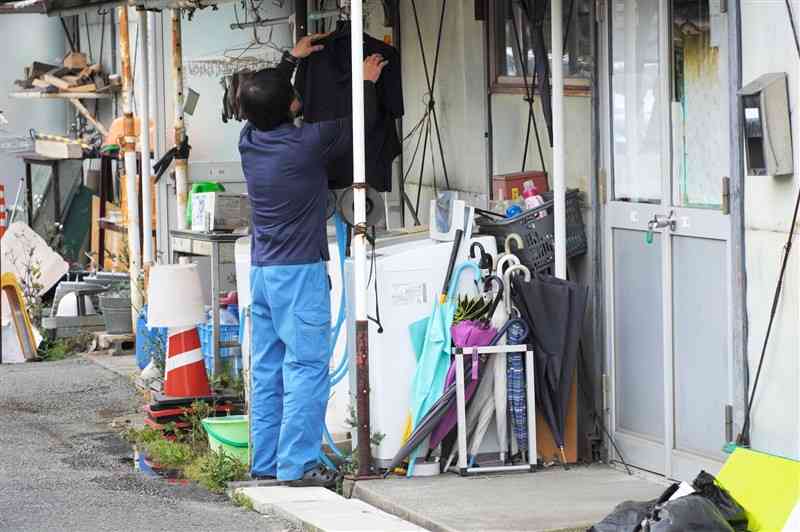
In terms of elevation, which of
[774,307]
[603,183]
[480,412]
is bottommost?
[480,412]

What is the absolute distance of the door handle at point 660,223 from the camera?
24.8 feet

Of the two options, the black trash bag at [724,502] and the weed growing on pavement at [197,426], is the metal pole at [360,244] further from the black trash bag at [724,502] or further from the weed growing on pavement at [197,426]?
the black trash bag at [724,502]

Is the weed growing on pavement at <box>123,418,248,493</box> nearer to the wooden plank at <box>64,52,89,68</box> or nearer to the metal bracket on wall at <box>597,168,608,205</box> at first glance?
the metal bracket on wall at <box>597,168,608,205</box>

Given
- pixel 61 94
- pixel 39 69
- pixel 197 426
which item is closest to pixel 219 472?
pixel 197 426

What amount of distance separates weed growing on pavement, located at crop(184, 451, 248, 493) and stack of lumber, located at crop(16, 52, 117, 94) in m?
11.3

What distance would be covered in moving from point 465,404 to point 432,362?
285 millimetres

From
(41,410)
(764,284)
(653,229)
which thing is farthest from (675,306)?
(41,410)

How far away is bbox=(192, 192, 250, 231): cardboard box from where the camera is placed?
34.4 ft

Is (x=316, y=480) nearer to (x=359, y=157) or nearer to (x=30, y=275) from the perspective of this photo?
(x=359, y=157)

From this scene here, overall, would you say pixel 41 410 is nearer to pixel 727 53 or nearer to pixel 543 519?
pixel 543 519

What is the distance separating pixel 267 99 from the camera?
25.6 ft

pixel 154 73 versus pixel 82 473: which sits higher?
pixel 154 73

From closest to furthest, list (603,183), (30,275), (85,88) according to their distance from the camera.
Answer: (603,183) < (30,275) < (85,88)

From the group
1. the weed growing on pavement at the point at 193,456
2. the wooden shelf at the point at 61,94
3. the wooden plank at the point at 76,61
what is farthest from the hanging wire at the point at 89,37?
the weed growing on pavement at the point at 193,456
